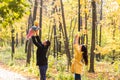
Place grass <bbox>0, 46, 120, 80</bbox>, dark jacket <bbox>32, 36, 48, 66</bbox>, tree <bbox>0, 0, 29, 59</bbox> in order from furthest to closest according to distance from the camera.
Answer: grass <bbox>0, 46, 120, 80</bbox> < tree <bbox>0, 0, 29, 59</bbox> < dark jacket <bbox>32, 36, 48, 66</bbox>

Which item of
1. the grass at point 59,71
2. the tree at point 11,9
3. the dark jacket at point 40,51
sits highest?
the tree at point 11,9

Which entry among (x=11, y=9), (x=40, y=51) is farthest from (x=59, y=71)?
(x=40, y=51)

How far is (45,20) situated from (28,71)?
99.0ft

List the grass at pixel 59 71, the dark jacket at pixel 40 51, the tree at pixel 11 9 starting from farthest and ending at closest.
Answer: the grass at pixel 59 71 → the tree at pixel 11 9 → the dark jacket at pixel 40 51

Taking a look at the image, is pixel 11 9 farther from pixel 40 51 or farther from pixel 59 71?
pixel 59 71

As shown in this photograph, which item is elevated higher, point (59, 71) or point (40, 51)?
point (40, 51)

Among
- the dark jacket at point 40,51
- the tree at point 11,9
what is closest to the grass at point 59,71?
the dark jacket at point 40,51

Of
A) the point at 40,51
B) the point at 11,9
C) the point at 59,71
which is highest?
the point at 11,9

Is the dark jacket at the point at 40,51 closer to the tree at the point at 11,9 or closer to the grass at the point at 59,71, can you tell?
the grass at the point at 59,71

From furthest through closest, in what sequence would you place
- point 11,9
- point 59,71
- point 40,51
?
point 59,71 → point 11,9 → point 40,51

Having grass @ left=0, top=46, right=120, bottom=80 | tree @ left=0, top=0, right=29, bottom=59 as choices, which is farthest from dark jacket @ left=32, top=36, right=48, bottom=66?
tree @ left=0, top=0, right=29, bottom=59

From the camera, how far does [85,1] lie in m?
27.1

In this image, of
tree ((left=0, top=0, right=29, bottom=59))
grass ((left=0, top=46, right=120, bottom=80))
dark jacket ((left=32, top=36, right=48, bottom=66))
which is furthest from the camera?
grass ((left=0, top=46, right=120, bottom=80))

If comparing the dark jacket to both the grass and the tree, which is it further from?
the tree
